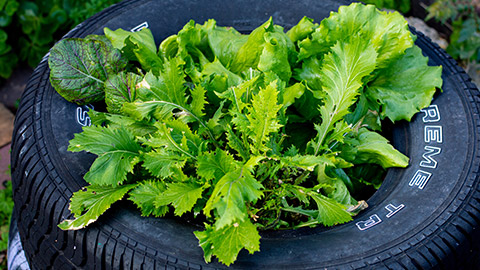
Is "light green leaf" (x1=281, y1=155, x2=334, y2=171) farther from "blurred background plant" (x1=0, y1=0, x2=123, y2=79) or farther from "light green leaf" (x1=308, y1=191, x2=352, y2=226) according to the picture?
"blurred background plant" (x1=0, y1=0, x2=123, y2=79)

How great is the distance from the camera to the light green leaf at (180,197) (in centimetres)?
150

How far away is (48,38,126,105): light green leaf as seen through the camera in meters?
1.90

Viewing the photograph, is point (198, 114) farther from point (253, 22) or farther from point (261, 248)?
Result: point (253, 22)

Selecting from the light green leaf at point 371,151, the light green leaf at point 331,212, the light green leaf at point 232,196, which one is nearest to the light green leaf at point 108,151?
the light green leaf at point 232,196

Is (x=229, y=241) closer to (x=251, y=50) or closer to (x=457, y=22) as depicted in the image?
(x=251, y=50)

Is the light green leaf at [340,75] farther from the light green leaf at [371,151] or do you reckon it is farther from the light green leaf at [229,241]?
the light green leaf at [229,241]

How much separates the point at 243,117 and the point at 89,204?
0.56 m

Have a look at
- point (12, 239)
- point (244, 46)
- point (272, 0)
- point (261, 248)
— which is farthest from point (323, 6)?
point (12, 239)

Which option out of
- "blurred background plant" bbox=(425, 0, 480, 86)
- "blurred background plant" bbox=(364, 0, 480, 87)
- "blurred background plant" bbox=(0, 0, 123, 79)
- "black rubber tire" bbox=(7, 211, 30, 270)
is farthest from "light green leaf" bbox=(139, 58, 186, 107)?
"blurred background plant" bbox=(425, 0, 480, 86)

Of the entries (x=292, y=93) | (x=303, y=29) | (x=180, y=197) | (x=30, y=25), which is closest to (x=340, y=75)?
(x=292, y=93)

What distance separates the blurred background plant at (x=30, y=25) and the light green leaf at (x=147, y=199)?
2.05 metres

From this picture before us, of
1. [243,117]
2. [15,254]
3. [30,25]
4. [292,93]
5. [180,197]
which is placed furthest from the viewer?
[30,25]

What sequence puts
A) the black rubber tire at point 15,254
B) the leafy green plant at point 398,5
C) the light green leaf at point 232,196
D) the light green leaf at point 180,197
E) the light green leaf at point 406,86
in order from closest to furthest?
the light green leaf at point 232,196 → the light green leaf at point 180,197 → the light green leaf at point 406,86 → the black rubber tire at point 15,254 → the leafy green plant at point 398,5

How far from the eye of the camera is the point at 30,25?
342 cm
